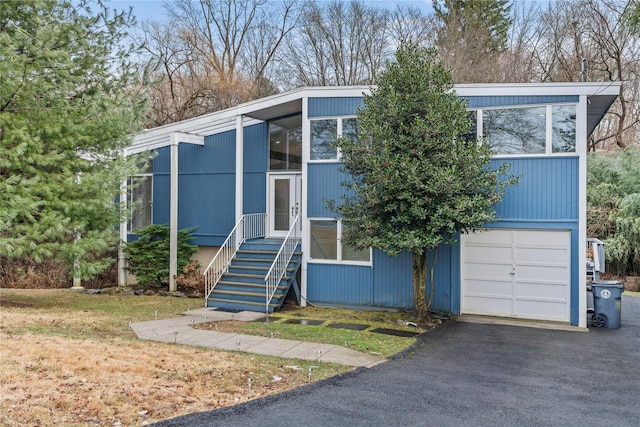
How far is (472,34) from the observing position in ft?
73.7

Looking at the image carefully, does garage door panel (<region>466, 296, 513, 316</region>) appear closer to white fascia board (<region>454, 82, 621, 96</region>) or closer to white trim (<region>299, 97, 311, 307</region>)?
white trim (<region>299, 97, 311, 307</region>)

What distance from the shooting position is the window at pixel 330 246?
10602mm

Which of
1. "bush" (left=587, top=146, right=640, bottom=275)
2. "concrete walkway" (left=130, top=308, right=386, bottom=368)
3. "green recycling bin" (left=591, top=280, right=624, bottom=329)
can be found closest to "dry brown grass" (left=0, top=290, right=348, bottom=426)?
"concrete walkway" (left=130, top=308, right=386, bottom=368)

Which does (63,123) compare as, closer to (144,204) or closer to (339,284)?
(144,204)

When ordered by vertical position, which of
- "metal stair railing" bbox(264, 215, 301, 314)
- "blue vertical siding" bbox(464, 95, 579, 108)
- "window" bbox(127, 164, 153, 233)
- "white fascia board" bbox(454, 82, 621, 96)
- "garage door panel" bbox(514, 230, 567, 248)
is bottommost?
"metal stair railing" bbox(264, 215, 301, 314)

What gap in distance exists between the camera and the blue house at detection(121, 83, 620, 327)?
9.20m

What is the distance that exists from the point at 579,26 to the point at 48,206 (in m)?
22.5

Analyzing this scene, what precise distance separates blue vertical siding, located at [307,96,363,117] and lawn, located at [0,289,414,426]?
472 cm

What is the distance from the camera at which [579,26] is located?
70.4ft

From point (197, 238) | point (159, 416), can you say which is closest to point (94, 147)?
point (197, 238)

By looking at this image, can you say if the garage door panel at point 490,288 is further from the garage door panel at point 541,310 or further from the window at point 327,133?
the window at point 327,133

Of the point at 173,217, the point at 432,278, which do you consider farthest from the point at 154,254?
the point at 432,278

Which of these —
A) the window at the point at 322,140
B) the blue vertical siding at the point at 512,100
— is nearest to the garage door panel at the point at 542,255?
the blue vertical siding at the point at 512,100

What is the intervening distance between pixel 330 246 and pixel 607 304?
562cm
